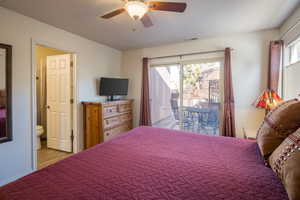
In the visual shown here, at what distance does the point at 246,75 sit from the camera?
10.0ft

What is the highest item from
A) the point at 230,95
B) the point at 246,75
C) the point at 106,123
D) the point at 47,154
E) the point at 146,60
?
the point at 146,60

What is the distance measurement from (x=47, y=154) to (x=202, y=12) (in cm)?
380

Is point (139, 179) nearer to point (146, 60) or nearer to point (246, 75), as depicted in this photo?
point (246, 75)

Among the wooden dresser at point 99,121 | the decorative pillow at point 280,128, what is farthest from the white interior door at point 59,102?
the decorative pillow at point 280,128

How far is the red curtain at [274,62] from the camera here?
8.71ft

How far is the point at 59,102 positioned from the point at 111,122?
1180 millimetres

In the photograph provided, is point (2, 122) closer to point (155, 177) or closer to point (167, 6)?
point (155, 177)

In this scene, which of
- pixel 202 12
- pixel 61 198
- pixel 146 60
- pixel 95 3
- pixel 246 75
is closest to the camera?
pixel 61 198

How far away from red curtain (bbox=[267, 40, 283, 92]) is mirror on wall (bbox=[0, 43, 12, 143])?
13.1ft

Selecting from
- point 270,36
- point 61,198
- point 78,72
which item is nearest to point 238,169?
point 61,198

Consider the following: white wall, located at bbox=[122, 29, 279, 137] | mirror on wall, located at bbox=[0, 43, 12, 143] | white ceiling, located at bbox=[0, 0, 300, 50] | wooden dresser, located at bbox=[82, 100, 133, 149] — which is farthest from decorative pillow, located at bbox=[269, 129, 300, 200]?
mirror on wall, located at bbox=[0, 43, 12, 143]

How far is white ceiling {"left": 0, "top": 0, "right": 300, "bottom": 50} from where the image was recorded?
6.56ft

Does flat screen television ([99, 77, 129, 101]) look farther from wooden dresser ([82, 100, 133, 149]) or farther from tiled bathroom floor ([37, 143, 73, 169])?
tiled bathroom floor ([37, 143, 73, 169])

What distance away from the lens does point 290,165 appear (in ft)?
2.66
